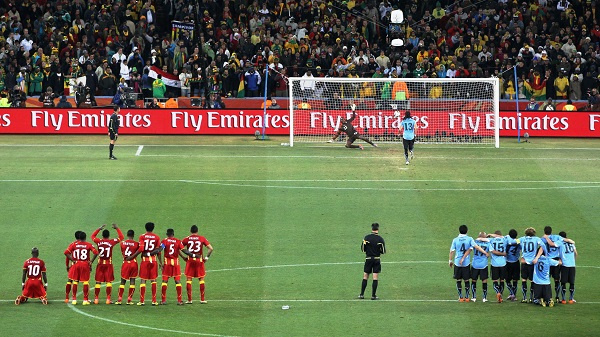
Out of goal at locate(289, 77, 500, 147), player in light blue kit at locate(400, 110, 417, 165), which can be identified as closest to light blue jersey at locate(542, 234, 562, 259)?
player in light blue kit at locate(400, 110, 417, 165)

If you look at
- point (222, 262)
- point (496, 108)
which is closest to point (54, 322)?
point (222, 262)

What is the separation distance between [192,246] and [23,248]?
6602 mm

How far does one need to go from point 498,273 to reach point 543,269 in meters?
0.91

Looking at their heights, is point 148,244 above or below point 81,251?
above

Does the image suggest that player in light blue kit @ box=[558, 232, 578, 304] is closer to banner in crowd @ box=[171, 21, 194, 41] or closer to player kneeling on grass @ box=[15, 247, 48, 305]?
player kneeling on grass @ box=[15, 247, 48, 305]

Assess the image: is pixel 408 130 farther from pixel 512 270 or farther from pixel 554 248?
pixel 554 248

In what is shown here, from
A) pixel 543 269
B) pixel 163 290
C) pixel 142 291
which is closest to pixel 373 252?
pixel 543 269

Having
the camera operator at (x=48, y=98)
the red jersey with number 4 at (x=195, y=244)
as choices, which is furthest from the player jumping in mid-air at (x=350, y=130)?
the red jersey with number 4 at (x=195, y=244)

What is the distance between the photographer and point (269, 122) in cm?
4662

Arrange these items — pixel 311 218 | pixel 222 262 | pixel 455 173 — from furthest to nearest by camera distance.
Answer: pixel 455 173 < pixel 311 218 < pixel 222 262

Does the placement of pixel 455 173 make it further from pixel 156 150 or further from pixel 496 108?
pixel 156 150

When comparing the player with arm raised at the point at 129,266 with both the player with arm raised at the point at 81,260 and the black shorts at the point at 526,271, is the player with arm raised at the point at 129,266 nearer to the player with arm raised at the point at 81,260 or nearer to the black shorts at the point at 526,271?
the player with arm raised at the point at 81,260

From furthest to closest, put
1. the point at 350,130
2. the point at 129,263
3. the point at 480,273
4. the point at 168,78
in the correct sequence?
the point at 168,78
the point at 350,130
the point at 480,273
the point at 129,263

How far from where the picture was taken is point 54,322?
22547 millimetres
